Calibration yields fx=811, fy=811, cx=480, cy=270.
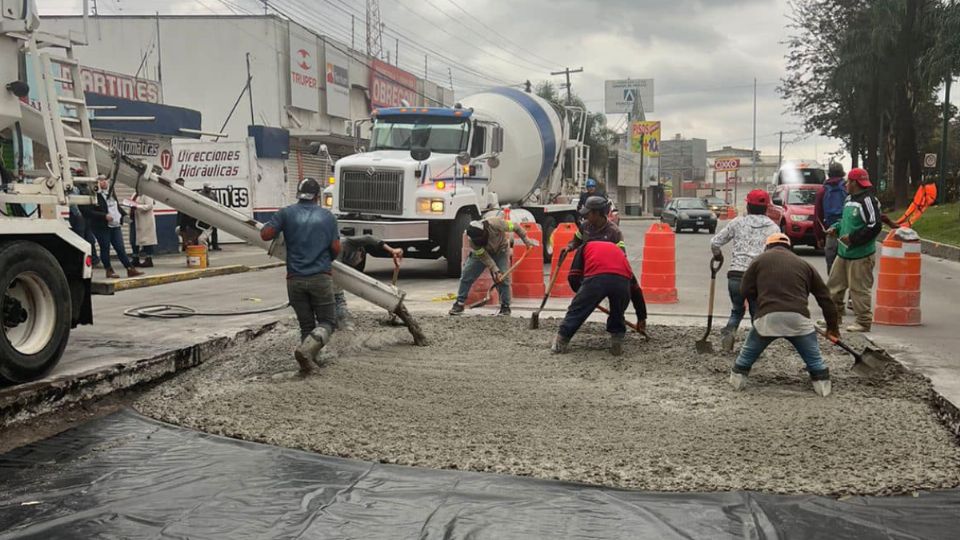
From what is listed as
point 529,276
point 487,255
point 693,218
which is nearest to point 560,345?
point 487,255

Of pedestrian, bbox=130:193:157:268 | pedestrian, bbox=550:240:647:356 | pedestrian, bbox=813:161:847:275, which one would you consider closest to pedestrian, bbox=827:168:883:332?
pedestrian, bbox=813:161:847:275

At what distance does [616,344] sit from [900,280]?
13.5 ft

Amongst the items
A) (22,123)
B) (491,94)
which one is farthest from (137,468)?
(491,94)

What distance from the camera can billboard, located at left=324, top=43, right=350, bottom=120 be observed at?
116 feet

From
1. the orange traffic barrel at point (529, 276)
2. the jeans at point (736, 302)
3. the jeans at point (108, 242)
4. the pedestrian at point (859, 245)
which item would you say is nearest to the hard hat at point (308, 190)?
the jeans at point (736, 302)

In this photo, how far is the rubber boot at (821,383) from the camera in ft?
20.4

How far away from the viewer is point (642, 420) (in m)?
5.70

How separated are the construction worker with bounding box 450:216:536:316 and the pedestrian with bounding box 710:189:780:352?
124 inches

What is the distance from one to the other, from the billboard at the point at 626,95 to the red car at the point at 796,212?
68583mm

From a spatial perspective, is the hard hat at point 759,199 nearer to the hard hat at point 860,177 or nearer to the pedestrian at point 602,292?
the pedestrian at point 602,292

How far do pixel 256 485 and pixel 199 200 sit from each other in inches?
179

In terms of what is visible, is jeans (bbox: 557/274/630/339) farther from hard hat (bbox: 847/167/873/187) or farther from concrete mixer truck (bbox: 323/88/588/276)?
concrete mixer truck (bbox: 323/88/588/276)

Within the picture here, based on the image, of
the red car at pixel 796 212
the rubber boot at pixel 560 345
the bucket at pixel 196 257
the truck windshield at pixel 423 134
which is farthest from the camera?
the red car at pixel 796 212

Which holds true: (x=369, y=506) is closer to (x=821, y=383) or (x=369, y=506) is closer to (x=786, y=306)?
(x=786, y=306)
